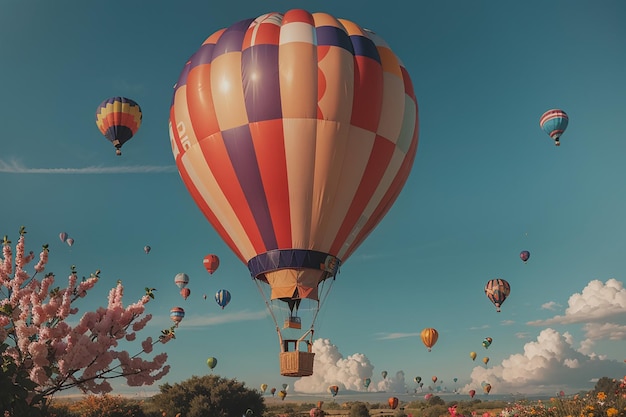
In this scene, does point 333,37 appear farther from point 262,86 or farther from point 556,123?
point 556,123

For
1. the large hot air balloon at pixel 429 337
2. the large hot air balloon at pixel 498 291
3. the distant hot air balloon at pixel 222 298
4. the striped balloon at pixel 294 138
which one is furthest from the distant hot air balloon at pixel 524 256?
the striped balloon at pixel 294 138

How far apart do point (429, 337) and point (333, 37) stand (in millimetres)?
40684

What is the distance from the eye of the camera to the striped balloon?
21688 millimetres

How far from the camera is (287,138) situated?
70.8 ft

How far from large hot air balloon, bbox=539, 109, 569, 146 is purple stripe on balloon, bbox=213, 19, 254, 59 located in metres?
31.2

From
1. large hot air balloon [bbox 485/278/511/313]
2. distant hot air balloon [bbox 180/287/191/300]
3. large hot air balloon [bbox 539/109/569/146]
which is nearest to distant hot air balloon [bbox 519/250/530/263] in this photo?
large hot air balloon [bbox 485/278/511/313]

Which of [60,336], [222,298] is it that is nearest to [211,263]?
[222,298]

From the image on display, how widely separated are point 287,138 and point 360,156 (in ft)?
10.2

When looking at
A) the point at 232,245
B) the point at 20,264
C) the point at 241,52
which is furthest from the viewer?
the point at 232,245

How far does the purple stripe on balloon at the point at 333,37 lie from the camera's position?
2267 cm

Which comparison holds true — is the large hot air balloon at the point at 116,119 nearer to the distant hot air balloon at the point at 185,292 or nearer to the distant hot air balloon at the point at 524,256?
the distant hot air balloon at the point at 185,292

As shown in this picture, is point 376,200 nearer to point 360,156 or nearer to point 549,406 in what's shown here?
point 360,156

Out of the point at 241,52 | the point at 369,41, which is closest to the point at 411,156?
the point at 369,41

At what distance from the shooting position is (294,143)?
21.6 metres
